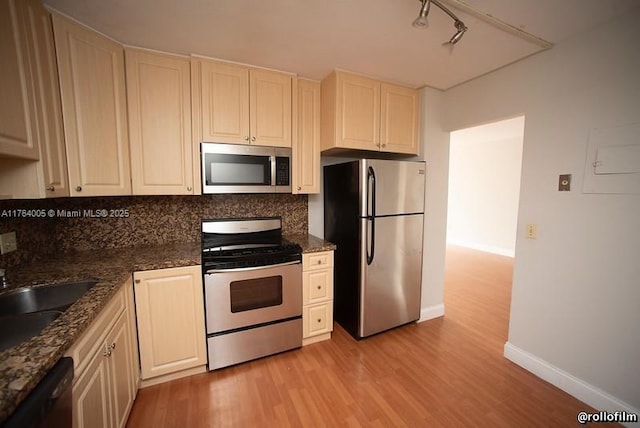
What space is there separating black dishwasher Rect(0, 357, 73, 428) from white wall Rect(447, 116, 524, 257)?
565 cm

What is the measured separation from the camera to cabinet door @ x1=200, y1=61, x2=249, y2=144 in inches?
75.4

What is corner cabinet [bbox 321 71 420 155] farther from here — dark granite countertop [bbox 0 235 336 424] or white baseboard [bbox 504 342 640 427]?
white baseboard [bbox 504 342 640 427]

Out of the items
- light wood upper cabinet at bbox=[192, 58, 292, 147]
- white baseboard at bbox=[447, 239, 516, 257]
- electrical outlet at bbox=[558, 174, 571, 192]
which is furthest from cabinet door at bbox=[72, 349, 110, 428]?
white baseboard at bbox=[447, 239, 516, 257]

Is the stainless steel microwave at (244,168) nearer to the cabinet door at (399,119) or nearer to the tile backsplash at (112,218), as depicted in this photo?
the tile backsplash at (112,218)

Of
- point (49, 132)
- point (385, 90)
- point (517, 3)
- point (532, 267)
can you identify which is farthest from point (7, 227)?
point (532, 267)

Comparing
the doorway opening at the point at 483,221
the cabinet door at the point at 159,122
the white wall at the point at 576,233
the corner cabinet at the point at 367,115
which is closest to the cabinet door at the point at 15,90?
the cabinet door at the point at 159,122

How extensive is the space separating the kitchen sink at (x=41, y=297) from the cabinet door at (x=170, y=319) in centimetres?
30

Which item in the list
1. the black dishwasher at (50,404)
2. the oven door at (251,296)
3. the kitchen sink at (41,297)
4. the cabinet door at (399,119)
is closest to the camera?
the black dishwasher at (50,404)

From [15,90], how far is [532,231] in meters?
3.23

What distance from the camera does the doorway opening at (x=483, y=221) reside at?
3100 mm

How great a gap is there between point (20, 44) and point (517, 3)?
2550 mm

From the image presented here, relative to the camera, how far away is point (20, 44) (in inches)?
46.2

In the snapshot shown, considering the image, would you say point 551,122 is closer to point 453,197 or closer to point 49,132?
point 49,132

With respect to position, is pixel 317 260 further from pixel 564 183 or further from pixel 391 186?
pixel 564 183
